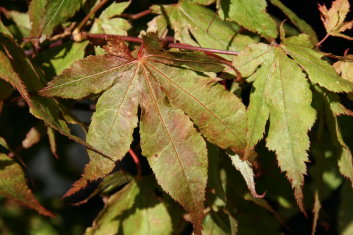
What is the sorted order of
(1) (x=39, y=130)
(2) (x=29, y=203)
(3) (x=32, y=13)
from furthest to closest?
(1) (x=39, y=130), (3) (x=32, y=13), (2) (x=29, y=203)

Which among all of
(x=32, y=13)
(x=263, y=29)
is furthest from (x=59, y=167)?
(x=263, y=29)

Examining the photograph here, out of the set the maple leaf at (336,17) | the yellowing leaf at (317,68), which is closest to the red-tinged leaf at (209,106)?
the yellowing leaf at (317,68)

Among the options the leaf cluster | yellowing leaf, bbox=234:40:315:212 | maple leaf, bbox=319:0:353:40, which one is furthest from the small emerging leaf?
maple leaf, bbox=319:0:353:40

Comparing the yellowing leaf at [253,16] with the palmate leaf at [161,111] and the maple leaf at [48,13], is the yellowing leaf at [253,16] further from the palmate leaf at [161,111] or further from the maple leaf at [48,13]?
the maple leaf at [48,13]

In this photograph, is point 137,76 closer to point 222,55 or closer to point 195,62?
point 195,62

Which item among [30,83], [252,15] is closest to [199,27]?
[252,15]

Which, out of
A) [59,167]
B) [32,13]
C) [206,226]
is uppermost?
[32,13]
